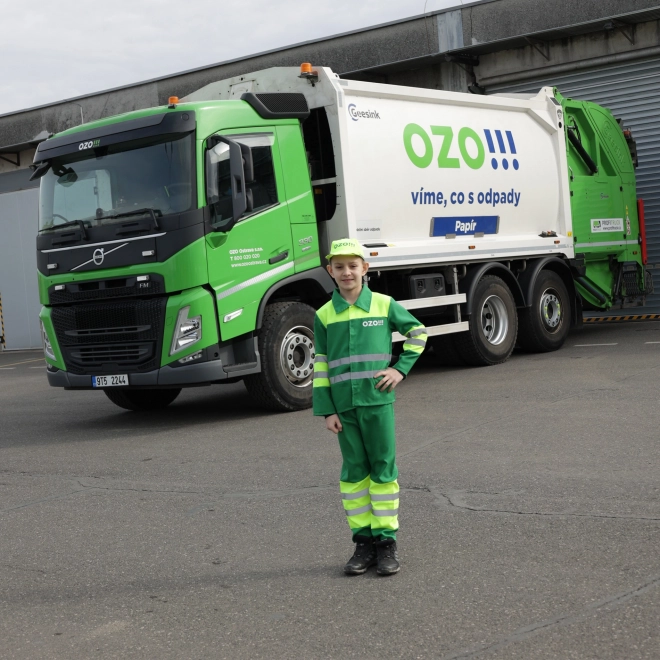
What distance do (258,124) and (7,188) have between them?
19.0m

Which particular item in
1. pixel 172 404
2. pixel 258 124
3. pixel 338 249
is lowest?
pixel 172 404

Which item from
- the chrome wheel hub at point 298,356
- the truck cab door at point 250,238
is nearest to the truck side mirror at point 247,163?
the truck cab door at point 250,238

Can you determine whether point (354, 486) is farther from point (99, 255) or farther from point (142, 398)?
point (142, 398)

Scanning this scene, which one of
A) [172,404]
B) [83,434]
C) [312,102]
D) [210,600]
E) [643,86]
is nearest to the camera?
[210,600]

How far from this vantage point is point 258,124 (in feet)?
34.5

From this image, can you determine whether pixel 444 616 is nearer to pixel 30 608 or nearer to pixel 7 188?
pixel 30 608

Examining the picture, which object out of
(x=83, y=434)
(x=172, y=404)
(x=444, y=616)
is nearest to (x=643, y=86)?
(x=172, y=404)

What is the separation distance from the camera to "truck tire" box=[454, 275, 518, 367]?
12.9 meters

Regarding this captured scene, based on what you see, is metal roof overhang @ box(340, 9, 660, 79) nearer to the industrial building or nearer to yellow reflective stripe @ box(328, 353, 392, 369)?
the industrial building

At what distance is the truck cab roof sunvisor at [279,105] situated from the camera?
10578 millimetres

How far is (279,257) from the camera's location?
10.4 m

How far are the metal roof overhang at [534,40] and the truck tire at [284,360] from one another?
30.8ft

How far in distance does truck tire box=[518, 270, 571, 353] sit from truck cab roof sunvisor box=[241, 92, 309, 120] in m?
4.39

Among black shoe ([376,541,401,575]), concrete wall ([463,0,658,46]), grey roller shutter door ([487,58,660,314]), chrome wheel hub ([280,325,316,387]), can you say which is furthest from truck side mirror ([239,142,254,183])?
grey roller shutter door ([487,58,660,314])
